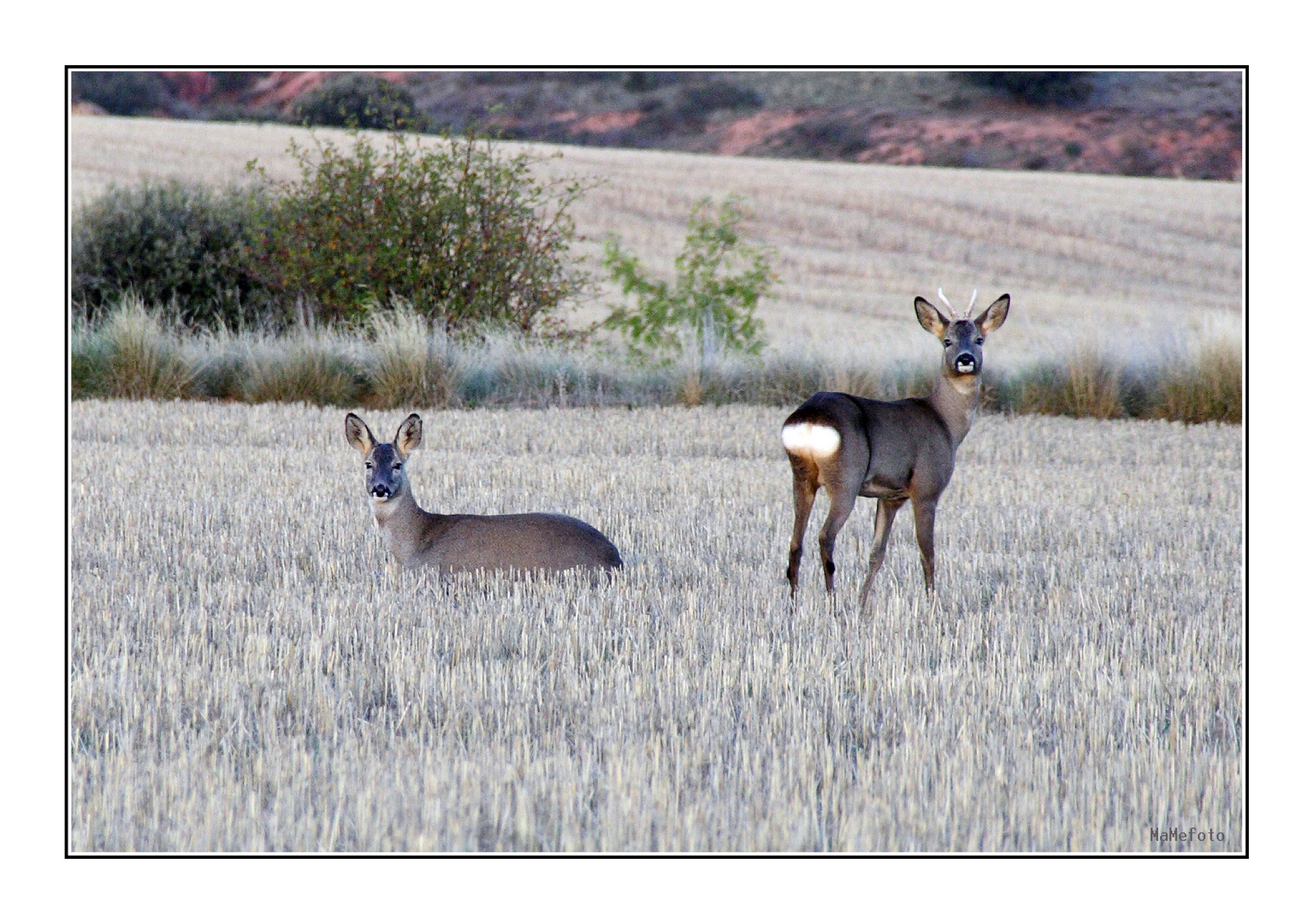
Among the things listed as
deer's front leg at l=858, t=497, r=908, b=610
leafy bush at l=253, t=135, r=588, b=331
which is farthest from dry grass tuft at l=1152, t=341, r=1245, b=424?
deer's front leg at l=858, t=497, r=908, b=610

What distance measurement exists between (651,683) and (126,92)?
54.1 m

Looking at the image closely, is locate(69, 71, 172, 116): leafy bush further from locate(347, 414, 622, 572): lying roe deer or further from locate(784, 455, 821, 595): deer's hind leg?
locate(784, 455, 821, 595): deer's hind leg

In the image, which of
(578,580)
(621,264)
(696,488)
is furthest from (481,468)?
(621,264)

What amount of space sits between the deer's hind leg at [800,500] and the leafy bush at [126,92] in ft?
155

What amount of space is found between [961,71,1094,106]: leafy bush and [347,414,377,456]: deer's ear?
50.3 metres

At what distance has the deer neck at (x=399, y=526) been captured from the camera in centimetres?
705

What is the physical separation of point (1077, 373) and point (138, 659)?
1255 cm

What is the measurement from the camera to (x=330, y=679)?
5191 mm

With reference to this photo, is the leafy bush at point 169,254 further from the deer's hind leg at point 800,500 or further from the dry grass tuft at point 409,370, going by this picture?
the deer's hind leg at point 800,500

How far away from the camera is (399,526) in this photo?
278 inches

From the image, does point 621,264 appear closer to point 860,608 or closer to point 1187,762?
point 860,608
